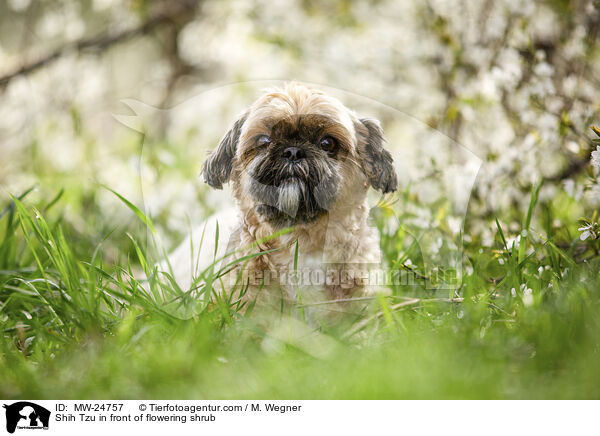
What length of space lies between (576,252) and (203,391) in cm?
151

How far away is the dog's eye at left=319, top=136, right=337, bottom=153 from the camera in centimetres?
169

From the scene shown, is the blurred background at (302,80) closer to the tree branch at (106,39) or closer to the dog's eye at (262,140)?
the tree branch at (106,39)

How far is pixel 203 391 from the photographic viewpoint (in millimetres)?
1337

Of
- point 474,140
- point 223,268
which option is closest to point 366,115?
point 223,268

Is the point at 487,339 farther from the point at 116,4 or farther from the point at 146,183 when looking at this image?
the point at 116,4

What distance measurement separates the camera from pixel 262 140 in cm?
168

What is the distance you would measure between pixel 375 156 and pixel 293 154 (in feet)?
1.05

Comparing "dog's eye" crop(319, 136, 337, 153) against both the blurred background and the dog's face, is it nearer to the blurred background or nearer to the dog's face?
the dog's face

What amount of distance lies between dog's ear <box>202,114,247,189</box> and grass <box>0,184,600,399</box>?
0.34m

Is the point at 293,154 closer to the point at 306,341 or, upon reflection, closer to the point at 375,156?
the point at 375,156

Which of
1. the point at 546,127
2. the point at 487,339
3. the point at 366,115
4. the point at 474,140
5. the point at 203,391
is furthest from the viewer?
the point at 474,140
